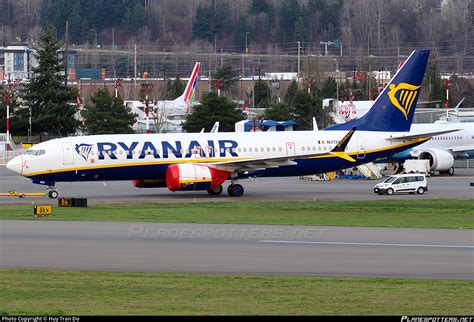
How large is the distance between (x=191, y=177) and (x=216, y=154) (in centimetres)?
255

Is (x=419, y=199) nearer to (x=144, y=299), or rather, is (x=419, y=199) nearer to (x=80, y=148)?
(x=80, y=148)

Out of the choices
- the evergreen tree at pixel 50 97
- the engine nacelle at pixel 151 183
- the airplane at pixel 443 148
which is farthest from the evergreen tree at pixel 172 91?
the engine nacelle at pixel 151 183

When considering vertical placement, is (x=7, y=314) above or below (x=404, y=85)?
below

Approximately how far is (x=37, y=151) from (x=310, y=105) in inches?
2469

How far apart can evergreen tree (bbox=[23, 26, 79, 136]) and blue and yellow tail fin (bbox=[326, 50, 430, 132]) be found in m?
48.4

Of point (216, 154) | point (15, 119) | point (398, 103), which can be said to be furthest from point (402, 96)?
point (15, 119)

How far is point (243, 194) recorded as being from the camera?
5803 cm

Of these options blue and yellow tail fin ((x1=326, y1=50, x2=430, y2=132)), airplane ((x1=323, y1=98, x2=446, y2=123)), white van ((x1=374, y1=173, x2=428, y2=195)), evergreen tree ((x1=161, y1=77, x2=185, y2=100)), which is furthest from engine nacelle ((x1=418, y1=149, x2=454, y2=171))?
evergreen tree ((x1=161, y1=77, x2=185, y2=100))

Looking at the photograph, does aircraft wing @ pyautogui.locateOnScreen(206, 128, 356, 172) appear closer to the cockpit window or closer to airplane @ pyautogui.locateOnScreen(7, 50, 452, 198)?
airplane @ pyautogui.locateOnScreen(7, 50, 452, 198)

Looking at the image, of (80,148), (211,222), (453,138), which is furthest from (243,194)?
(453,138)

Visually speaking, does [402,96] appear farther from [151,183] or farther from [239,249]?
[239,249]

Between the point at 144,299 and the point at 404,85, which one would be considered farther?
the point at 404,85

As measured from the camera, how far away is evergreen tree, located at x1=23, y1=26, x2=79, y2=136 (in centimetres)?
10350

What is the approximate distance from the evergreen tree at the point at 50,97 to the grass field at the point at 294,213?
Answer: 2163 inches
